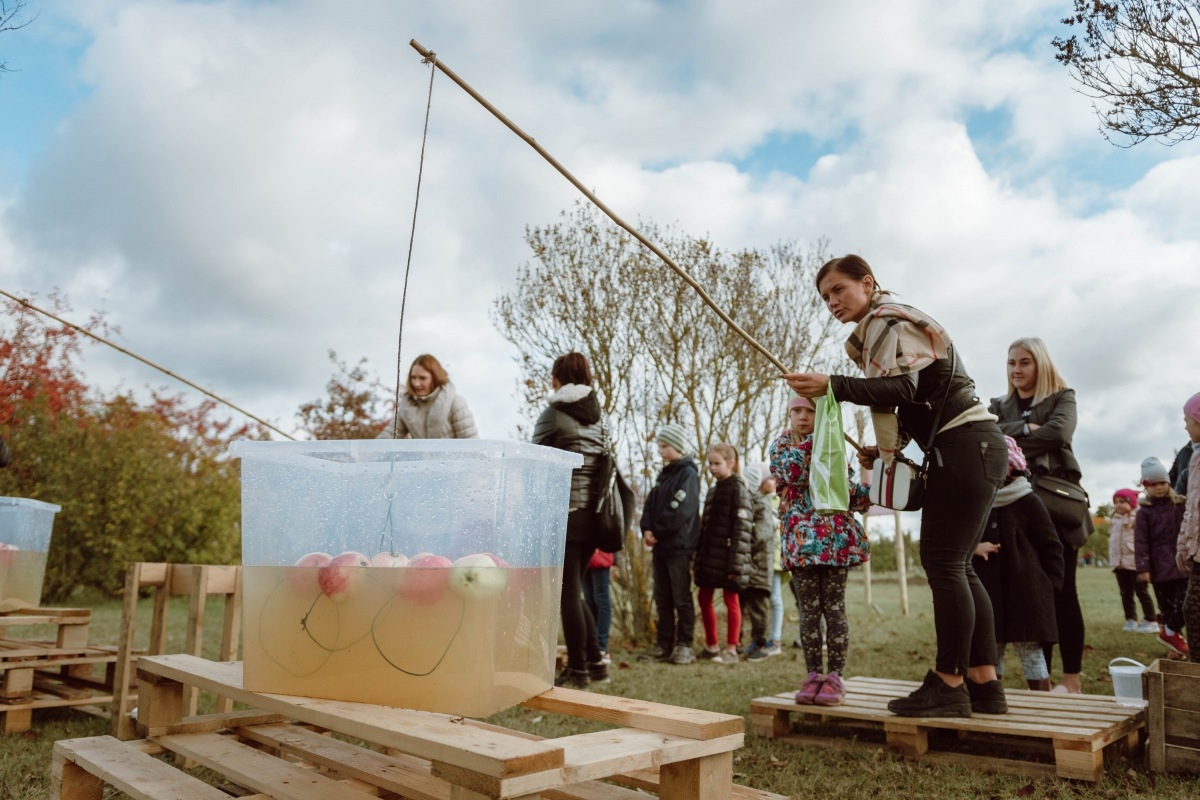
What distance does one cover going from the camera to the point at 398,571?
1694mm

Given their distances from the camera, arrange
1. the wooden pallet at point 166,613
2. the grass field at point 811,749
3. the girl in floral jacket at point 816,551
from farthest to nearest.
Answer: the girl in floral jacket at point 816,551
the wooden pallet at point 166,613
the grass field at point 811,749

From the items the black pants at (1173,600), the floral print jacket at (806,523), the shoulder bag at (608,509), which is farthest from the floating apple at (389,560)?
the black pants at (1173,600)

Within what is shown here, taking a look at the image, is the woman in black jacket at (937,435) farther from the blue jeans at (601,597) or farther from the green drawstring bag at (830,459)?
the blue jeans at (601,597)

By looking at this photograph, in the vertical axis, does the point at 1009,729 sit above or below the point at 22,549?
below

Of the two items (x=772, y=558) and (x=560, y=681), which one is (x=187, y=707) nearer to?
(x=560, y=681)

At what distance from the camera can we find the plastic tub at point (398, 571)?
1.69 m

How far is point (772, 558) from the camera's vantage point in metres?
7.61

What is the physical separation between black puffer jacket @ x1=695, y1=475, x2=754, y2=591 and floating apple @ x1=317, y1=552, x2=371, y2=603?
546cm

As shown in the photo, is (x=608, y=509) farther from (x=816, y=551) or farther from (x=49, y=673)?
(x=49, y=673)

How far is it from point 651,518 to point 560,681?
200 cm

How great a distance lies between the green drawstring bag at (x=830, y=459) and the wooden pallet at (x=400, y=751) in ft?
3.99

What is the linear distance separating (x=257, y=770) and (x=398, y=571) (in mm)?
803

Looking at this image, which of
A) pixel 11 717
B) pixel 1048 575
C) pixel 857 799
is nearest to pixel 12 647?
pixel 11 717

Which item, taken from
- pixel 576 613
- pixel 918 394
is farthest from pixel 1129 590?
pixel 918 394
